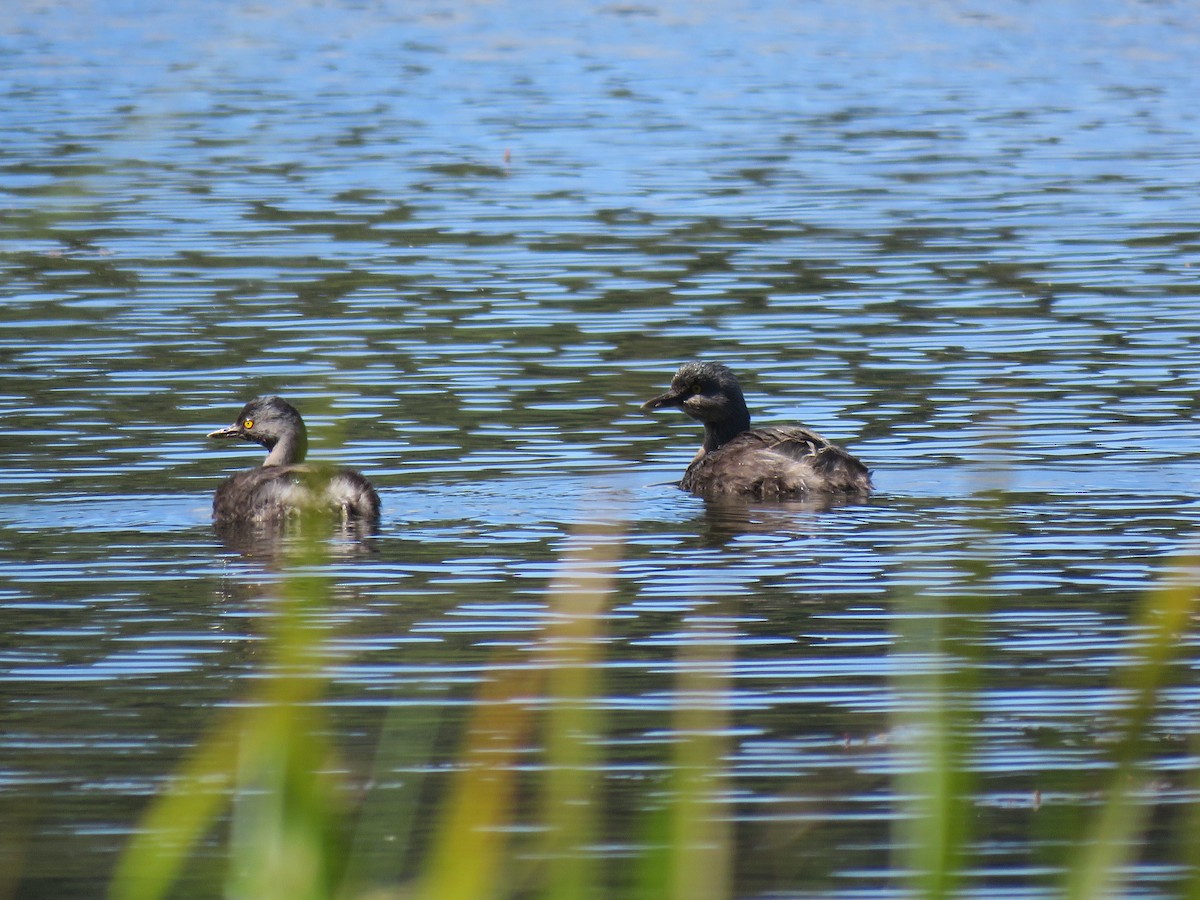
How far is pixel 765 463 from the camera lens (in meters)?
14.4

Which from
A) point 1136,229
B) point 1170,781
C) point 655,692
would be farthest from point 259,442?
point 1136,229

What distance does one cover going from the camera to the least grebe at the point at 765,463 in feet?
45.4

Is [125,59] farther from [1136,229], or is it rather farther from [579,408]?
[579,408]

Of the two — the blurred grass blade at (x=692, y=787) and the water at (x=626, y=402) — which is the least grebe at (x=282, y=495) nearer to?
the water at (x=626, y=402)

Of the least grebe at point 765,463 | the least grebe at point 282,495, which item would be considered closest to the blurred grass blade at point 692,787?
the least grebe at point 282,495

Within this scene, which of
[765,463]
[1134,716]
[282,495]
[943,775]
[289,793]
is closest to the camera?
[1134,716]

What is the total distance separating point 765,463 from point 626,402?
9.63 feet

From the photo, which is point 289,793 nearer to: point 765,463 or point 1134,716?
point 1134,716

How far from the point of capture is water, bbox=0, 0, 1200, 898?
8594 mm

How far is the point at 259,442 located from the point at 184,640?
14.6 ft

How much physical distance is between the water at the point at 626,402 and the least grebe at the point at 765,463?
0.20 metres

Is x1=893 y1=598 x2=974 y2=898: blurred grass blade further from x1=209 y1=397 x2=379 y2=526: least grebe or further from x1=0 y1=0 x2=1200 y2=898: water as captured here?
x1=209 y1=397 x2=379 y2=526: least grebe

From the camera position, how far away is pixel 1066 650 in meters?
10.1

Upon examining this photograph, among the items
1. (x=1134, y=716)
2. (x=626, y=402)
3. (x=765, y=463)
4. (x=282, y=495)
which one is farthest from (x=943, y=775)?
(x=626, y=402)
